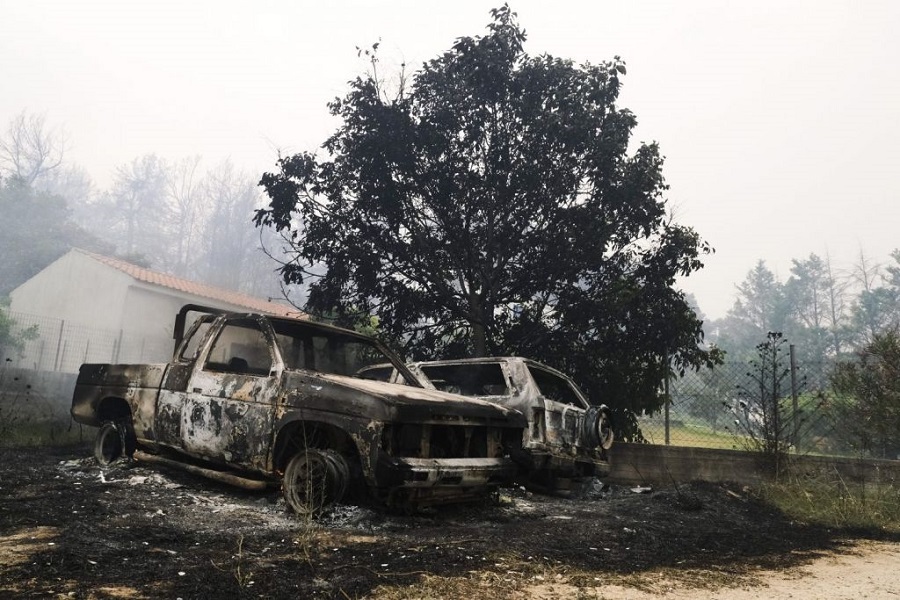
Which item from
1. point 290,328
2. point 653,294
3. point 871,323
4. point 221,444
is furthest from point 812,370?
point 871,323

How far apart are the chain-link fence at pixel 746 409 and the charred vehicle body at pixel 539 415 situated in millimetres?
2436

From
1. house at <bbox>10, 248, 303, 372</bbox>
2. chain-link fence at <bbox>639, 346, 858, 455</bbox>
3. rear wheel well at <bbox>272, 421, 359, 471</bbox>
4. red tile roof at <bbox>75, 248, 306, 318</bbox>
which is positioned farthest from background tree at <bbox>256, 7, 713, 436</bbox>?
red tile roof at <bbox>75, 248, 306, 318</bbox>

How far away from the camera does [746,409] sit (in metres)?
8.20

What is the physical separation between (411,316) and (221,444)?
19.9ft

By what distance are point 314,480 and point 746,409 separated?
6191 millimetres

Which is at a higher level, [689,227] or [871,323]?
[871,323]

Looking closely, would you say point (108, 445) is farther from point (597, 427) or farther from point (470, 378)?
point (597, 427)

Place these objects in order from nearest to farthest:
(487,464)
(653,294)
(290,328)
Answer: (487,464) < (290,328) < (653,294)

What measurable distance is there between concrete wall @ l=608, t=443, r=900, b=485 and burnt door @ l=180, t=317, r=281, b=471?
553 centimetres

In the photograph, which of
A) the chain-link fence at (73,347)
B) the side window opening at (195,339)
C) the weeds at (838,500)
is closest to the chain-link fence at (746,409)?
the weeds at (838,500)

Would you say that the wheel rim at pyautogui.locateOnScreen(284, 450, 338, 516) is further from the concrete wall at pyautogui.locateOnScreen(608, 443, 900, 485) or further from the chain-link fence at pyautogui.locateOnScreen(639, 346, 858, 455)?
the chain-link fence at pyautogui.locateOnScreen(639, 346, 858, 455)

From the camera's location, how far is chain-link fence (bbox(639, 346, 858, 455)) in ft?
26.9

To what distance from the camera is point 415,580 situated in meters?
3.25

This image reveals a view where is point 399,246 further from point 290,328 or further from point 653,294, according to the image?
point 290,328
